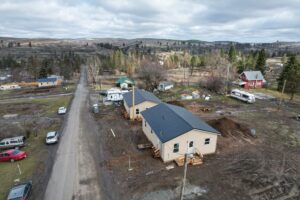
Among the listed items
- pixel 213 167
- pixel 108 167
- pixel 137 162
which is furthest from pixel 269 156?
pixel 108 167

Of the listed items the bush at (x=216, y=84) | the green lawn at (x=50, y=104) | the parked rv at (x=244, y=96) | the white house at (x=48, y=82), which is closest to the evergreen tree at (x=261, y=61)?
the bush at (x=216, y=84)

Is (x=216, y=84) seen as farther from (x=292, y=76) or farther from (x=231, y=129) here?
(x=231, y=129)

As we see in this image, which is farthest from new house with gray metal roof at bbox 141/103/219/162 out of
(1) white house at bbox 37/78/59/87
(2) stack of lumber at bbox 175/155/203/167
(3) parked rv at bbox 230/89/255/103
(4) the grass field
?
(1) white house at bbox 37/78/59/87

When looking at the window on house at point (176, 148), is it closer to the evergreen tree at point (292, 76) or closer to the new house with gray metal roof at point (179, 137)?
the new house with gray metal roof at point (179, 137)

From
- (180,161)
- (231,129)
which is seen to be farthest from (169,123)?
(231,129)

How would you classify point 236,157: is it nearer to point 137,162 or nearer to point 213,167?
point 213,167
